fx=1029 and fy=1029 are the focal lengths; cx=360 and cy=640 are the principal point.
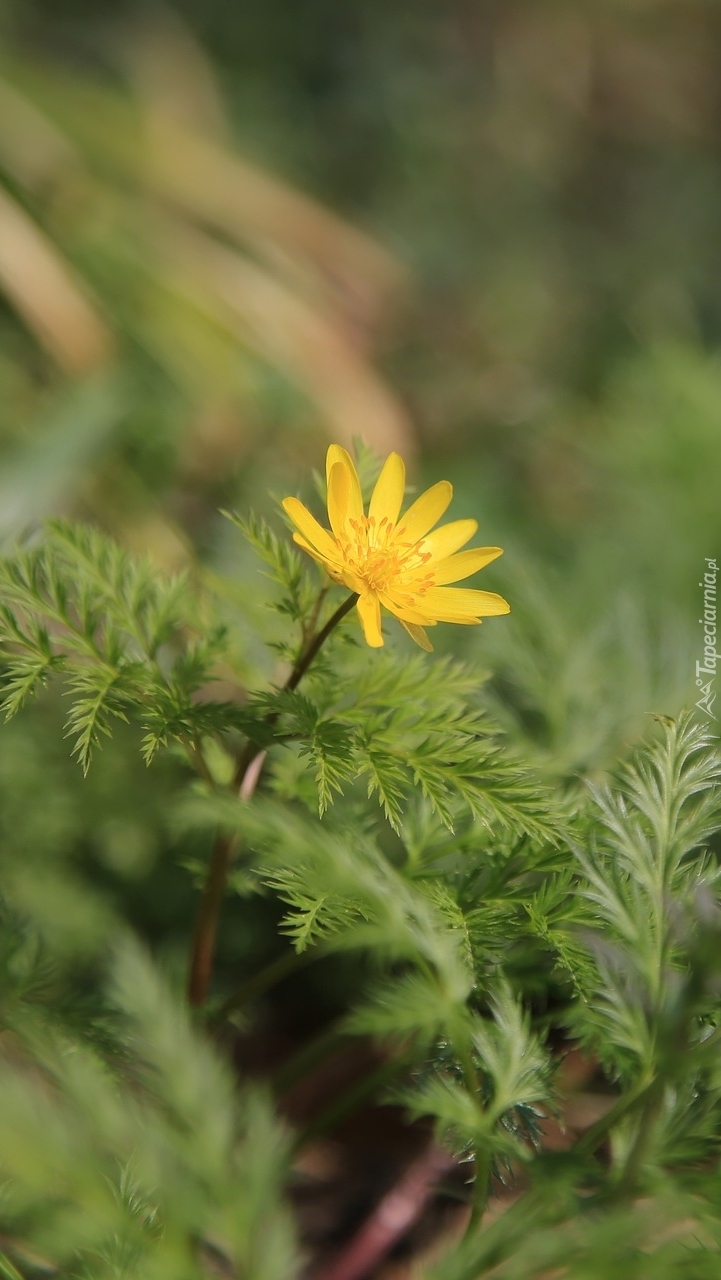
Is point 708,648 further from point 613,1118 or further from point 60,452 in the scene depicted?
point 60,452

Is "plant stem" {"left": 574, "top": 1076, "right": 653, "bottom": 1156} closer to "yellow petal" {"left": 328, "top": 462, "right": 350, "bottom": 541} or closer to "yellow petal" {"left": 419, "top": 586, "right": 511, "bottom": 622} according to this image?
"yellow petal" {"left": 419, "top": 586, "right": 511, "bottom": 622}

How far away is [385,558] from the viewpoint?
856 mm

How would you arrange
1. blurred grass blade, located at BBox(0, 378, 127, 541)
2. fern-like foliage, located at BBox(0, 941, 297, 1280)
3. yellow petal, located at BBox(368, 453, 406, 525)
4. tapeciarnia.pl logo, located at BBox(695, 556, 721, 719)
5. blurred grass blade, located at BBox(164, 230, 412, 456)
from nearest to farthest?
fern-like foliage, located at BBox(0, 941, 297, 1280) < yellow petal, located at BBox(368, 453, 406, 525) < tapeciarnia.pl logo, located at BBox(695, 556, 721, 719) < blurred grass blade, located at BBox(0, 378, 127, 541) < blurred grass blade, located at BBox(164, 230, 412, 456)

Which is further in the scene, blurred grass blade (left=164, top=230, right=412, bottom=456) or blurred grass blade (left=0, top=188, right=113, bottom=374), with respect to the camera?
blurred grass blade (left=164, top=230, right=412, bottom=456)

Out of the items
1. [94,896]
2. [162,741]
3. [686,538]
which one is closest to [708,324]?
[686,538]

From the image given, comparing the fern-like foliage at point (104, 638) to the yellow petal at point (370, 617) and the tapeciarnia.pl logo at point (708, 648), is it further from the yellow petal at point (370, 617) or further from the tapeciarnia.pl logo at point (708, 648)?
the tapeciarnia.pl logo at point (708, 648)

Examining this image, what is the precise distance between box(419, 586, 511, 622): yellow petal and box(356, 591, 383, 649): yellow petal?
0.05 metres

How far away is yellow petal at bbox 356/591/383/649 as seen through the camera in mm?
755

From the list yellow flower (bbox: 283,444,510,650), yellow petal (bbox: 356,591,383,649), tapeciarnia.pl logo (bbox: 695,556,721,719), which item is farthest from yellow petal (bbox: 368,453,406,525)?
tapeciarnia.pl logo (bbox: 695,556,721,719)

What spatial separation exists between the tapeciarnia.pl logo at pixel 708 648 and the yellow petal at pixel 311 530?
585mm

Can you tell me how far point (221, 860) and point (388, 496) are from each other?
1.19 feet

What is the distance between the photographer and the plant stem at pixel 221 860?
0.85 metres

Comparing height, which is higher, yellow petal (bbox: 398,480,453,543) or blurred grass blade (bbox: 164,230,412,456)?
blurred grass blade (bbox: 164,230,412,456)

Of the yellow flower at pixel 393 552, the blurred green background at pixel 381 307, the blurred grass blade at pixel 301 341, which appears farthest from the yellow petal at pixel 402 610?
the blurred grass blade at pixel 301 341
